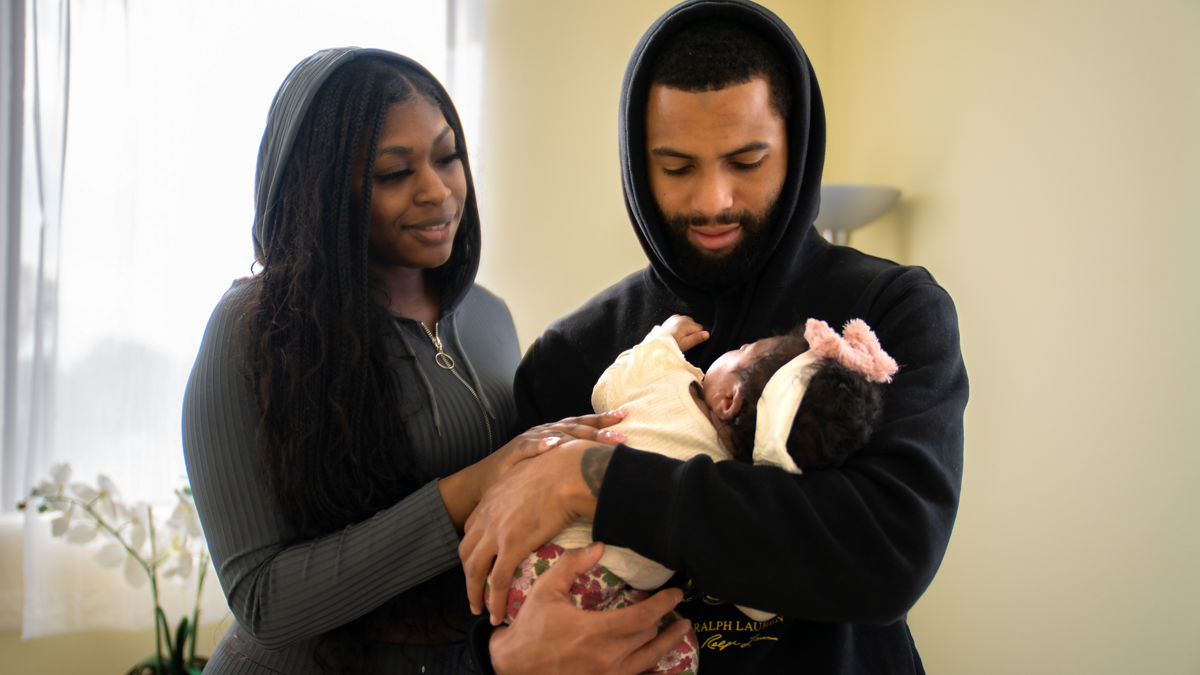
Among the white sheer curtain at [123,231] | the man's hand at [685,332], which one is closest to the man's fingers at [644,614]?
the man's hand at [685,332]

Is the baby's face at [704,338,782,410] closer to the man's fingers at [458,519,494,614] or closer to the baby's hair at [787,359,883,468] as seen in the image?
the baby's hair at [787,359,883,468]

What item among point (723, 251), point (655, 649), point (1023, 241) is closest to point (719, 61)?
point (723, 251)

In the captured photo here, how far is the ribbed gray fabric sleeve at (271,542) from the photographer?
123cm

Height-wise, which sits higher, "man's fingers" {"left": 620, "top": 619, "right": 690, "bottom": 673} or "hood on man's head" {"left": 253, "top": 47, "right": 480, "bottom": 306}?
"hood on man's head" {"left": 253, "top": 47, "right": 480, "bottom": 306}

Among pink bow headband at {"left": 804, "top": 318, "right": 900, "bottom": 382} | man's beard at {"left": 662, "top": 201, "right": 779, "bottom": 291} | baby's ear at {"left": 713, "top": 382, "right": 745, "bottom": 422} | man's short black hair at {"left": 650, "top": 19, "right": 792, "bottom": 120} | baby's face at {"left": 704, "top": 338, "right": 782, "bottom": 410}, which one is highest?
man's short black hair at {"left": 650, "top": 19, "right": 792, "bottom": 120}

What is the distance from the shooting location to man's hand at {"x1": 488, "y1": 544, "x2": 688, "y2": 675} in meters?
1.06

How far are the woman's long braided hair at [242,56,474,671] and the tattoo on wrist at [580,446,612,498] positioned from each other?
1.47 feet

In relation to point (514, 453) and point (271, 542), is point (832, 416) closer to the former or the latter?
point (514, 453)

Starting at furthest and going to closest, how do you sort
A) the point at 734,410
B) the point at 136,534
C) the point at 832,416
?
the point at 136,534 → the point at 734,410 → the point at 832,416

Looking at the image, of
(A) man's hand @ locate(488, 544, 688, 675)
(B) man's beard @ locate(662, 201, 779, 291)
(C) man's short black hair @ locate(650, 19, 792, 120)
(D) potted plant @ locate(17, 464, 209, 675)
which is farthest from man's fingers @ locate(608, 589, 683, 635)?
(D) potted plant @ locate(17, 464, 209, 675)

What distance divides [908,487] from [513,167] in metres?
2.44

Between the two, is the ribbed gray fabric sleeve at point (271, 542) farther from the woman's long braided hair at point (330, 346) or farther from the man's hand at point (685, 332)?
the man's hand at point (685, 332)

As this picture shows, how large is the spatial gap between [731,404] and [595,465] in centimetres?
23

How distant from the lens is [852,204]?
2.71 meters
